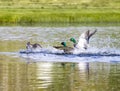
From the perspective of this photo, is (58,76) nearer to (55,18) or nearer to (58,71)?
(58,71)

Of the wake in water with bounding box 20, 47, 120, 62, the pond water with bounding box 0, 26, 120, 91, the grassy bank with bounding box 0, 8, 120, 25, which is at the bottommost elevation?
the grassy bank with bounding box 0, 8, 120, 25

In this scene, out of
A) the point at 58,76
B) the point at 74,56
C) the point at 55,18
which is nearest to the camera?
the point at 58,76

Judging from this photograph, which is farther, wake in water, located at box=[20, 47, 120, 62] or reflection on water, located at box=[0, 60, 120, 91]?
wake in water, located at box=[20, 47, 120, 62]

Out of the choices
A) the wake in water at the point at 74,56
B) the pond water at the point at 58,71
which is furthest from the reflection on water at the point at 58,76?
the wake in water at the point at 74,56

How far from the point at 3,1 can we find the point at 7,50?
183 ft

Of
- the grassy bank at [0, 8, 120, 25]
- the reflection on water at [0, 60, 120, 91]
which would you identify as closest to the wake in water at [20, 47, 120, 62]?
the reflection on water at [0, 60, 120, 91]

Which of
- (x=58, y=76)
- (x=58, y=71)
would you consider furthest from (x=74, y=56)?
(x=58, y=76)

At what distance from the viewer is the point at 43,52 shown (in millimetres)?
32781

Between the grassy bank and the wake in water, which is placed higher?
the wake in water

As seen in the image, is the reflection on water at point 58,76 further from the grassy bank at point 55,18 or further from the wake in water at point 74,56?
the grassy bank at point 55,18

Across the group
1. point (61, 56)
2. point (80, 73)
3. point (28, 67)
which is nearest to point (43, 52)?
point (61, 56)

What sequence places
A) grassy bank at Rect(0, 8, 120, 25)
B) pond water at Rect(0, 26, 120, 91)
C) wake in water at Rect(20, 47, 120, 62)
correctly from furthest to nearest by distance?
grassy bank at Rect(0, 8, 120, 25) < wake in water at Rect(20, 47, 120, 62) < pond water at Rect(0, 26, 120, 91)

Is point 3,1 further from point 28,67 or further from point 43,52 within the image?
point 28,67

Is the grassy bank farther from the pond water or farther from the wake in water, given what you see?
the wake in water
